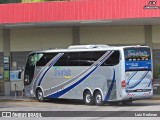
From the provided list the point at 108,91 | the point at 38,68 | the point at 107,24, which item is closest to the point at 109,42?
the point at 107,24

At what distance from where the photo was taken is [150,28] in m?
33.6

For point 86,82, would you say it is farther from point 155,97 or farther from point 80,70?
point 155,97

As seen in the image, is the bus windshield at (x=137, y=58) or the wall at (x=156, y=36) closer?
the bus windshield at (x=137, y=58)

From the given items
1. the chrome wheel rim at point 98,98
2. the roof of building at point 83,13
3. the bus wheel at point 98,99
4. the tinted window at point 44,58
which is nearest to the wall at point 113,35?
the roof of building at point 83,13

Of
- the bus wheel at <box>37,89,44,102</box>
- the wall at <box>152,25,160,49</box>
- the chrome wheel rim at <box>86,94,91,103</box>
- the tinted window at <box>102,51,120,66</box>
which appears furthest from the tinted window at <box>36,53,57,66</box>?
the wall at <box>152,25,160,49</box>

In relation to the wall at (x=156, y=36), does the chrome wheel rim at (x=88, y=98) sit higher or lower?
lower

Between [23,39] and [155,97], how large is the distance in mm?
10400

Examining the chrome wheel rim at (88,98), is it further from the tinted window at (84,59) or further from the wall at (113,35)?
the wall at (113,35)

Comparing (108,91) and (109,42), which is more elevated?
(109,42)

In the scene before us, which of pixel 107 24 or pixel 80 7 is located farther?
pixel 107 24

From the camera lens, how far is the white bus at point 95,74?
25.1m

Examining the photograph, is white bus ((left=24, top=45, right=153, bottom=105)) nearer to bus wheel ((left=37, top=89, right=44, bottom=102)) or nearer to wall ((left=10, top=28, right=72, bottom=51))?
bus wheel ((left=37, top=89, right=44, bottom=102))

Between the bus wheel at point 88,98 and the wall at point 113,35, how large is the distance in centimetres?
787

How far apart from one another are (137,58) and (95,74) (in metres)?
2.39
